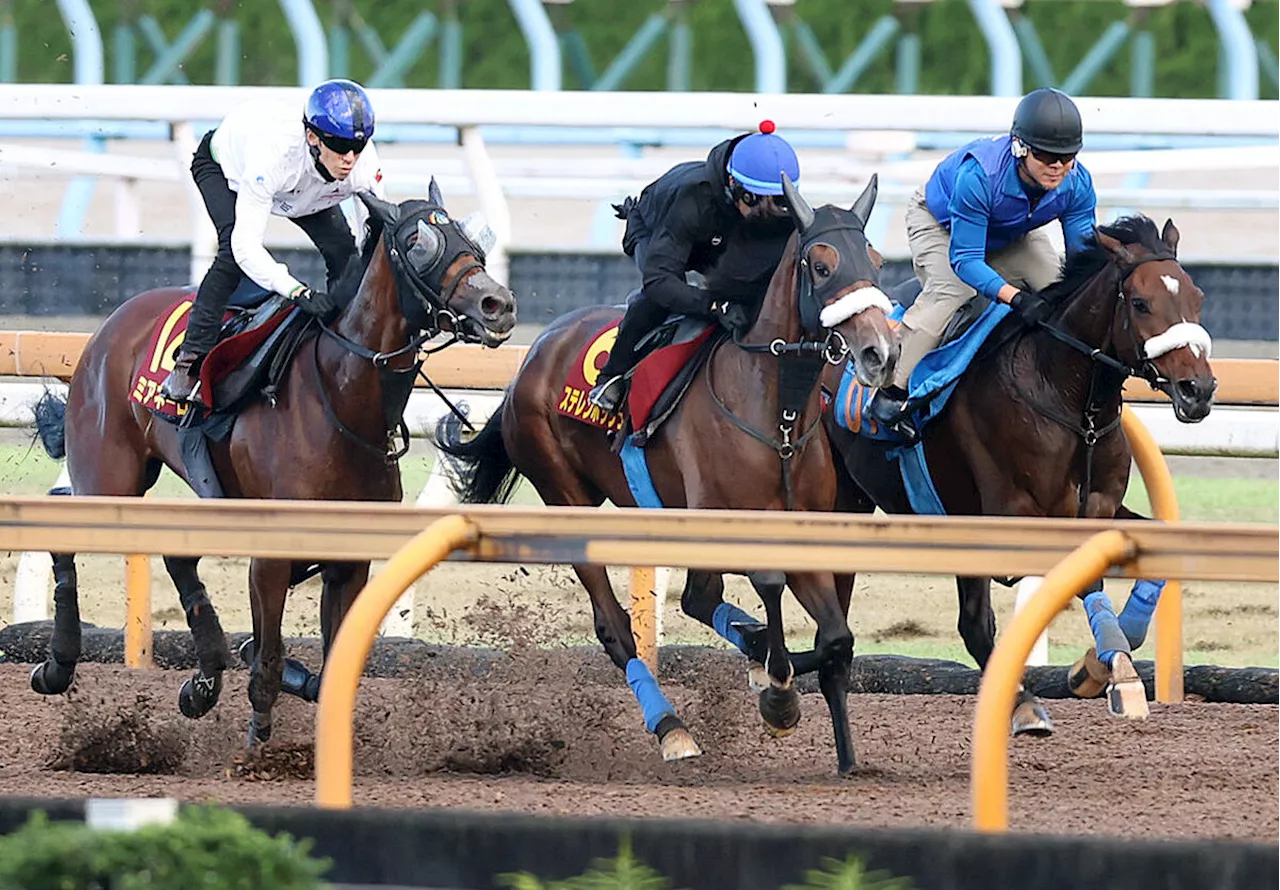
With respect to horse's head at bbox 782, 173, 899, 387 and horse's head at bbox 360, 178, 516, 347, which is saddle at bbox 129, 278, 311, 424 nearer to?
horse's head at bbox 360, 178, 516, 347

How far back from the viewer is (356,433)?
17.9 feet

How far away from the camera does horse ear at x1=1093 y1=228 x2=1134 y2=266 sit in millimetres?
5250

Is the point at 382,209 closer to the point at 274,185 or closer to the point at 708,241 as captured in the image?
the point at 274,185

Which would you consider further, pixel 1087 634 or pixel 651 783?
pixel 1087 634

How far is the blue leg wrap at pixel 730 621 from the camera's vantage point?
5770 millimetres

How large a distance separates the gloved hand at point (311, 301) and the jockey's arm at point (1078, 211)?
1.87 metres

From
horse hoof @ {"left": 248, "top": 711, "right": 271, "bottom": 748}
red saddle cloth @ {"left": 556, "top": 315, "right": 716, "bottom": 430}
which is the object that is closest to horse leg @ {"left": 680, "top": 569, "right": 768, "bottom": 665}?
red saddle cloth @ {"left": 556, "top": 315, "right": 716, "bottom": 430}

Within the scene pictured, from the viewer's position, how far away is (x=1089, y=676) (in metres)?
5.40

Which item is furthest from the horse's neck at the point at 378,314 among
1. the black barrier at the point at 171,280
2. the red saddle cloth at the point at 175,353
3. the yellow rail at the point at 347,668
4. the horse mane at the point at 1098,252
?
the yellow rail at the point at 347,668

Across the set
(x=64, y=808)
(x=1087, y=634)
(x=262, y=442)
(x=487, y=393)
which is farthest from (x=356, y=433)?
(x=1087, y=634)

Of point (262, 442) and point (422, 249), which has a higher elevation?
point (422, 249)

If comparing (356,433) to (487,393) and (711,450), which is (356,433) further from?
(487,393)

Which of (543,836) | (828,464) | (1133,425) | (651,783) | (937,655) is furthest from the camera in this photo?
(937,655)

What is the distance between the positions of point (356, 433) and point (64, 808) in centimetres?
257
